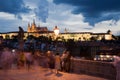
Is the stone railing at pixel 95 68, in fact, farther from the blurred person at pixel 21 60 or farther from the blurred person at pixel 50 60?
the blurred person at pixel 21 60

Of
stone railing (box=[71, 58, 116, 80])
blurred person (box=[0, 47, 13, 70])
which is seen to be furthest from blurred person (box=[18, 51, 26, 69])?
stone railing (box=[71, 58, 116, 80])

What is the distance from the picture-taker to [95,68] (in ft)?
72.8

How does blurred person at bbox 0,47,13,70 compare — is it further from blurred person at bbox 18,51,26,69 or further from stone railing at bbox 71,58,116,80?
stone railing at bbox 71,58,116,80

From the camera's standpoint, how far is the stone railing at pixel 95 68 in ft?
66.1

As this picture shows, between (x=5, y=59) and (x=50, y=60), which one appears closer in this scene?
(x=5, y=59)

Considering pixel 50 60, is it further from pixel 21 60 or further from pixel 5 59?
pixel 5 59

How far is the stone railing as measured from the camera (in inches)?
793

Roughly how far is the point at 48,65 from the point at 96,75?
29.2 feet

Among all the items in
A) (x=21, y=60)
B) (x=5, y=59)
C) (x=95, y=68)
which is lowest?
(x=95, y=68)

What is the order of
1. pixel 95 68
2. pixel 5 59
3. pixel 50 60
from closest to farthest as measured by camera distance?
pixel 95 68 < pixel 5 59 < pixel 50 60

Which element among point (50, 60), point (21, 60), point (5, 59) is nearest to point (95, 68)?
point (5, 59)

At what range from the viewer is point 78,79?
2108 centimetres

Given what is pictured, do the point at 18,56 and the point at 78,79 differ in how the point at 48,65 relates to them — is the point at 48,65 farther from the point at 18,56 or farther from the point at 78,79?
the point at 78,79

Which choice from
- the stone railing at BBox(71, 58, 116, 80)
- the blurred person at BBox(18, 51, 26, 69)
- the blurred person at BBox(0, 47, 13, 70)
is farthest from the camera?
the blurred person at BBox(18, 51, 26, 69)
